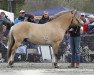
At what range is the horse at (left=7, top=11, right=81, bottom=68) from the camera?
17.8 meters

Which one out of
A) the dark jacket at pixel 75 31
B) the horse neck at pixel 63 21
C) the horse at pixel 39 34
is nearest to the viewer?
the horse at pixel 39 34

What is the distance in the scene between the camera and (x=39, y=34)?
17.9 m

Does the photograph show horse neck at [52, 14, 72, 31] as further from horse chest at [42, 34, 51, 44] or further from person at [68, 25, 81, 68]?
horse chest at [42, 34, 51, 44]

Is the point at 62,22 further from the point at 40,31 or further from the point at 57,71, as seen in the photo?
the point at 57,71

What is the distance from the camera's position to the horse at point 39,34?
1783 centimetres

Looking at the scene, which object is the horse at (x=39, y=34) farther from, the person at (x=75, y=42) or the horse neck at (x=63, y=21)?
the person at (x=75, y=42)

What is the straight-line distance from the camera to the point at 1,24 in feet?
68.0

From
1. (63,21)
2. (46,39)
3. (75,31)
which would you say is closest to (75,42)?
(75,31)

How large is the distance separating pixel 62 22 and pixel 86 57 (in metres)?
2.67

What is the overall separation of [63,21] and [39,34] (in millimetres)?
1104

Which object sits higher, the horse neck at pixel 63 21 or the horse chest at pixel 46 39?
the horse neck at pixel 63 21

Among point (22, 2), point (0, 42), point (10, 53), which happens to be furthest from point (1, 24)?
point (22, 2)

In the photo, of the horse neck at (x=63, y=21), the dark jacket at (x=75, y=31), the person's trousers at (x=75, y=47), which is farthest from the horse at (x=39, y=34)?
the person's trousers at (x=75, y=47)

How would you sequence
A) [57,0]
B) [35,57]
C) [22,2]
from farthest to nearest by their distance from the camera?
[57,0] < [22,2] < [35,57]
